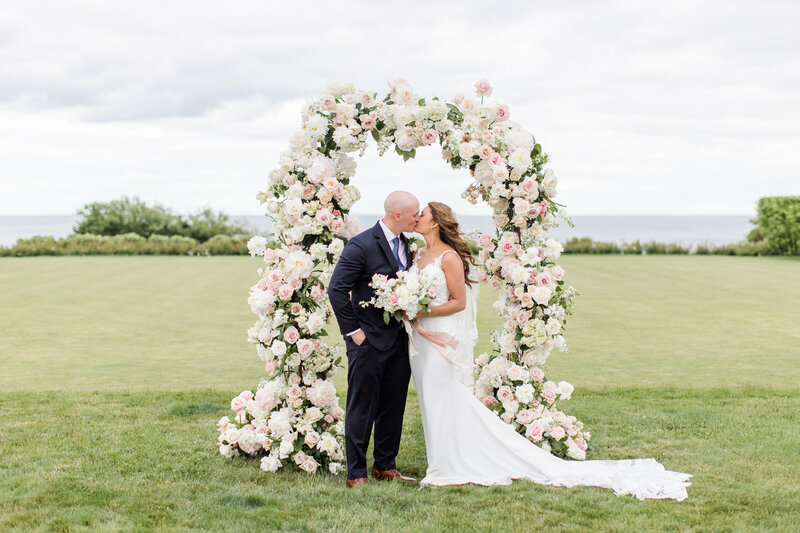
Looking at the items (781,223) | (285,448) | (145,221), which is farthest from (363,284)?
(145,221)

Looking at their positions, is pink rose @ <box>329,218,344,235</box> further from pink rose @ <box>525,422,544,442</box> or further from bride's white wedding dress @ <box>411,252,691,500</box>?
pink rose @ <box>525,422,544,442</box>

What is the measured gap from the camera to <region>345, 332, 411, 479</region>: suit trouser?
5305 millimetres

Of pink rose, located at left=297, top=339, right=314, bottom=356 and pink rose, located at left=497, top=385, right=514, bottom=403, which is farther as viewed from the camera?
pink rose, located at left=497, top=385, right=514, bottom=403

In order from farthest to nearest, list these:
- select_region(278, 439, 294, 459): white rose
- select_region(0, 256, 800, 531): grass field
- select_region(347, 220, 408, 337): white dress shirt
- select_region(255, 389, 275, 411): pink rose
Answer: select_region(255, 389, 275, 411): pink rose
select_region(278, 439, 294, 459): white rose
select_region(347, 220, 408, 337): white dress shirt
select_region(0, 256, 800, 531): grass field

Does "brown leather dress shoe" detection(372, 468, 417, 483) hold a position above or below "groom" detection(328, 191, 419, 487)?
below

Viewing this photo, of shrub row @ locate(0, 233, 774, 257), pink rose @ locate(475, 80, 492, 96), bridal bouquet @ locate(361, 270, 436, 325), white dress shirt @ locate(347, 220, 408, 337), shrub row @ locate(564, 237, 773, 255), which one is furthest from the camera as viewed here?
shrub row @ locate(564, 237, 773, 255)

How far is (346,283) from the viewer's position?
5.21 metres

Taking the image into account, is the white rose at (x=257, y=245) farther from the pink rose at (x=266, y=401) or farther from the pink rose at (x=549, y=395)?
the pink rose at (x=549, y=395)

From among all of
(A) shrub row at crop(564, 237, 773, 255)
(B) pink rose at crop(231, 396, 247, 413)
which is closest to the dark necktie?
(B) pink rose at crop(231, 396, 247, 413)

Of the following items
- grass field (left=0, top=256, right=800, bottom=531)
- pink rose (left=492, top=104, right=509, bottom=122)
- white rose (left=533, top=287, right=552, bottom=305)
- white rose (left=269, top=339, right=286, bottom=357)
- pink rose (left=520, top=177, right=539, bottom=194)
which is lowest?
grass field (left=0, top=256, right=800, bottom=531)

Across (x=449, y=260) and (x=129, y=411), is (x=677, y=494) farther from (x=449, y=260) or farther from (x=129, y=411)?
(x=129, y=411)

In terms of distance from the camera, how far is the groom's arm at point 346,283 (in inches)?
204

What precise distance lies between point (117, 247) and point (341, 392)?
77.7ft

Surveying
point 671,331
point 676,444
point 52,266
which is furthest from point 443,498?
point 52,266
